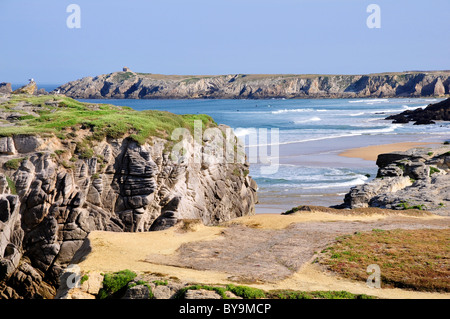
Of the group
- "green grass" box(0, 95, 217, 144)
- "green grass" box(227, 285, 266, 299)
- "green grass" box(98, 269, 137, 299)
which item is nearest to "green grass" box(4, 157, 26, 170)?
"green grass" box(0, 95, 217, 144)

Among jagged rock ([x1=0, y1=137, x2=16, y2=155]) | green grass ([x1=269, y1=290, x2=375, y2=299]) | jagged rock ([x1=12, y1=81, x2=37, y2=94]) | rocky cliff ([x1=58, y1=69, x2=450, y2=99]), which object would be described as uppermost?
rocky cliff ([x1=58, y1=69, x2=450, y2=99])

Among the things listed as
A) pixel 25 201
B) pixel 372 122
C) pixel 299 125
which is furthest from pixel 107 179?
pixel 372 122

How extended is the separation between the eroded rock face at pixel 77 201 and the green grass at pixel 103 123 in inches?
20.0

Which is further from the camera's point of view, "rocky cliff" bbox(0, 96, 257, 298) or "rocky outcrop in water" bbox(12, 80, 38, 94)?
"rocky outcrop in water" bbox(12, 80, 38, 94)

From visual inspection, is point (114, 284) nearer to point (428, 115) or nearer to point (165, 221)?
point (165, 221)

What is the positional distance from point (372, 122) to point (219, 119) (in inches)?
1009

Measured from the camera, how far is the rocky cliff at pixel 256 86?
177 meters

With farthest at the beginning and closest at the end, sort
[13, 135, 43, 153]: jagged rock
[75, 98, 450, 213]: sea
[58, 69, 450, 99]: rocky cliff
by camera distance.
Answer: [58, 69, 450, 99]: rocky cliff < [75, 98, 450, 213]: sea < [13, 135, 43, 153]: jagged rock

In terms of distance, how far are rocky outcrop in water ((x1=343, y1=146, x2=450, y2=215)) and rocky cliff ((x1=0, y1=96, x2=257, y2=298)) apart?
6.93m

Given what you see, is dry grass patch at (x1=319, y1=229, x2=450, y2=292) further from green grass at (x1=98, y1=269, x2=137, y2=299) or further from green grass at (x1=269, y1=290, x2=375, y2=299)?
green grass at (x1=98, y1=269, x2=137, y2=299)

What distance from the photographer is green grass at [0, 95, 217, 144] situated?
20562 millimetres

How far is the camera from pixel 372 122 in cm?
8038

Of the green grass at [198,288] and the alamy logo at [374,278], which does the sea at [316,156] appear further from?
the green grass at [198,288]
